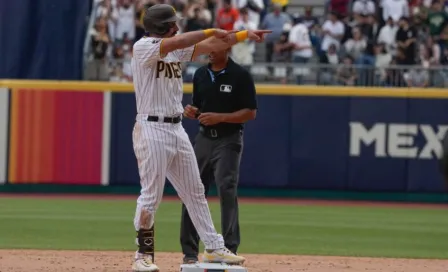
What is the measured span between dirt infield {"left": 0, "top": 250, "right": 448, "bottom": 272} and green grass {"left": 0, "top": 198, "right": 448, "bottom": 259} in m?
0.54

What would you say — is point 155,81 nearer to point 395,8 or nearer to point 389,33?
point 389,33

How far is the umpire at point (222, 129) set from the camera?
371 inches

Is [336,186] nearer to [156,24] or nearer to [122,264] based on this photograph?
[122,264]

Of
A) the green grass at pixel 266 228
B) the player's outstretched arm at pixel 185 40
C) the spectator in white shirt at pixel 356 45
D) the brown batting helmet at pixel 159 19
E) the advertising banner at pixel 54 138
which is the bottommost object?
the green grass at pixel 266 228

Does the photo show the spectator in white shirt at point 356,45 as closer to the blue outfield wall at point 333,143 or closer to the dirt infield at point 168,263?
the blue outfield wall at point 333,143

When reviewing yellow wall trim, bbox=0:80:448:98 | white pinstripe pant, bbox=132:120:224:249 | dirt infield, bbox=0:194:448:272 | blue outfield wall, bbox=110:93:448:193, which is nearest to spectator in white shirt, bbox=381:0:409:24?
yellow wall trim, bbox=0:80:448:98

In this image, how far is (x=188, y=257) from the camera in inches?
368

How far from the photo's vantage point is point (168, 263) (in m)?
9.70

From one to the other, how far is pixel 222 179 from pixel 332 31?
37.0ft

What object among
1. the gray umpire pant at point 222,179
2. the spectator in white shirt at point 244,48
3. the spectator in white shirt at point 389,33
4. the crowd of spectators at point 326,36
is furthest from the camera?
the spectator in white shirt at point 389,33

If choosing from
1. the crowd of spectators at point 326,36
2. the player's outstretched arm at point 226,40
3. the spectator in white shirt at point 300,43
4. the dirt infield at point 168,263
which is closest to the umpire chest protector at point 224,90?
the player's outstretched arm at point 226,40

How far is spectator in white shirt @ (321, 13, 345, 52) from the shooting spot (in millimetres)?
19984

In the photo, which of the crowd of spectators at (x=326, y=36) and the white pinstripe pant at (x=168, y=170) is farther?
the crowd of spectators at (x=326, y=36)

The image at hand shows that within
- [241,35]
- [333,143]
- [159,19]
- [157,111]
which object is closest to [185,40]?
[159,19]
